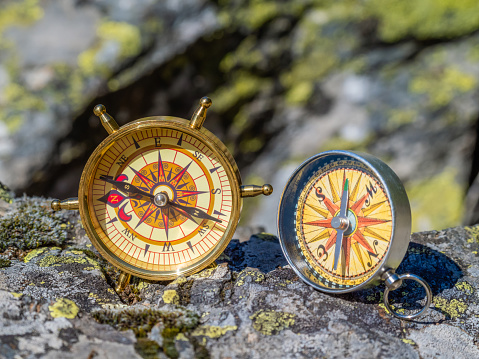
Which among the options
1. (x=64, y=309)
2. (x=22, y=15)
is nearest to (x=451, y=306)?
(x=64, y=309)

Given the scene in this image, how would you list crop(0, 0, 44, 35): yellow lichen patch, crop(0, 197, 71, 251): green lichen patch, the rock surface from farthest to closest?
crop(0, 0, 44, 35): yellow lichen patch → crop(0, 197, 71, 251): green lichen patch → the rock surface

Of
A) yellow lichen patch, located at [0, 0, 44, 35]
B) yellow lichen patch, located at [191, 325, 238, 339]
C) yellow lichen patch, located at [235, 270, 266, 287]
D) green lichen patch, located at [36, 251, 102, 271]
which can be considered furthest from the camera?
yellow lichen patch, located at [0, 0, 44, 35]

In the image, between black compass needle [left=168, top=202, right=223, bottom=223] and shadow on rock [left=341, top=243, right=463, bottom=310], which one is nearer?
shadow on rock [left=341, top=243, right=463, bottom=310]

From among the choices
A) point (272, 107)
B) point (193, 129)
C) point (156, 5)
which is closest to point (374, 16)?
point (272, 107)

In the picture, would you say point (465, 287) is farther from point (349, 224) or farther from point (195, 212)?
point (195, 212)

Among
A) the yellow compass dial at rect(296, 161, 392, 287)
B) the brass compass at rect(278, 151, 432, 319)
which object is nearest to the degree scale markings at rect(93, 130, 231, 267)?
the brass compass at rect(278, 151, 432, 319)

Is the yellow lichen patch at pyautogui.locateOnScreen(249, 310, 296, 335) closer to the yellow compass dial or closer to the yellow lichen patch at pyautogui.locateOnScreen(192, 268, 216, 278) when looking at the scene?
the yellow compass dial
